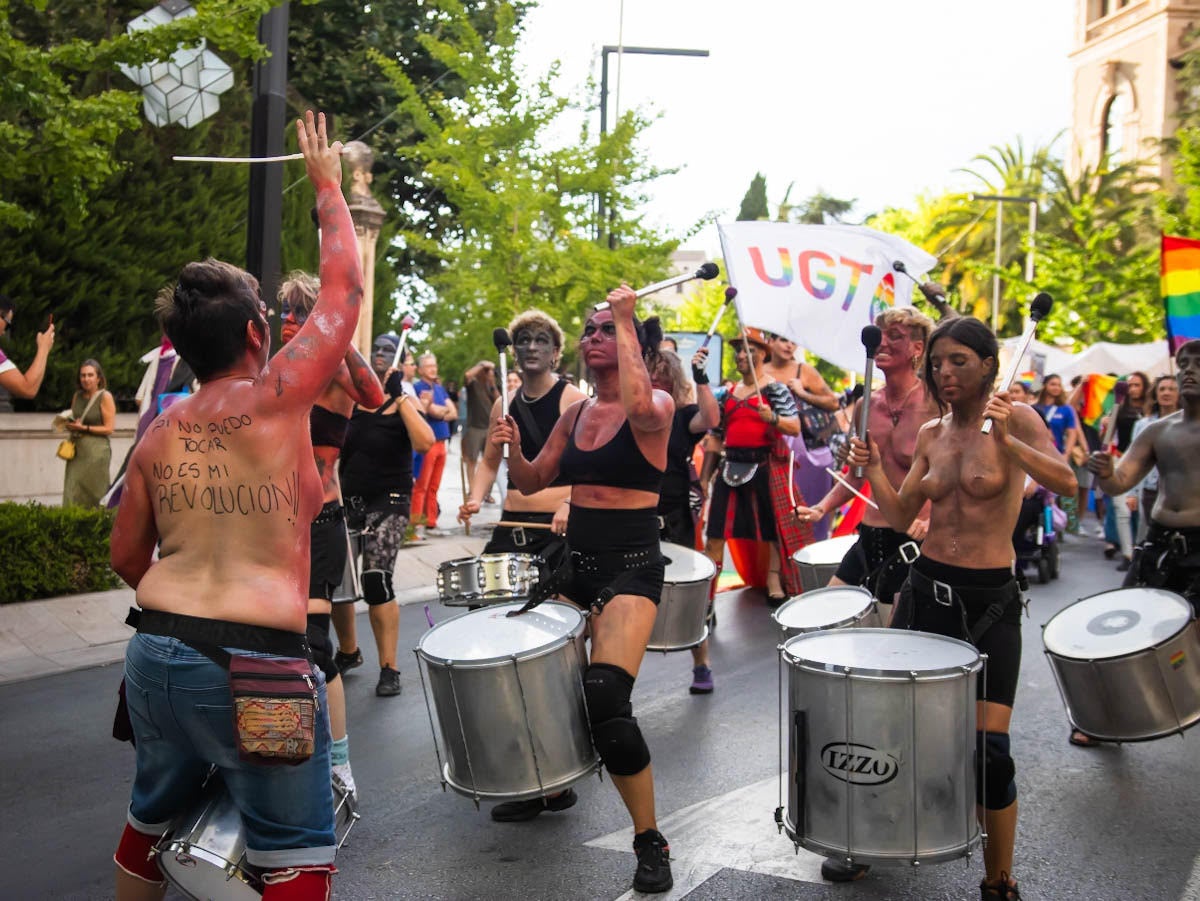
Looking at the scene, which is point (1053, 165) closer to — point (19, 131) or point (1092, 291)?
point (1092, 291)

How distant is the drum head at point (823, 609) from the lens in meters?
4.85

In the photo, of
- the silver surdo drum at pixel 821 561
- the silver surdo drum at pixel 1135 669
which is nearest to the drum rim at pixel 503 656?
the silver surdo drum at pixel 1135 669

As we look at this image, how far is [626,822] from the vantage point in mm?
4922

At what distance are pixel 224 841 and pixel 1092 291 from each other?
108 feet

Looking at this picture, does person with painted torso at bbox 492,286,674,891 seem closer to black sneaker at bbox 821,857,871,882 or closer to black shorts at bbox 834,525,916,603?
black sneaker at bbox 821,857,871,882

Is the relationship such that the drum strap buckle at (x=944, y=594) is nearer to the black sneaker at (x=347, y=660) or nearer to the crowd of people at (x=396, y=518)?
the crowd of people at (x=396, y=518)

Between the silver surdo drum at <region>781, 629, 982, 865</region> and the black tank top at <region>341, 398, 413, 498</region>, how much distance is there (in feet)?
12.9

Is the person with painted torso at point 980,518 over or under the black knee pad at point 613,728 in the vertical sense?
over

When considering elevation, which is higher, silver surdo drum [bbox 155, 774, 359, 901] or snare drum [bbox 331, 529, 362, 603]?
snare drum [bbox 331, 529, 362, 603]

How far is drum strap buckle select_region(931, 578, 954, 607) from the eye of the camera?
4.22m

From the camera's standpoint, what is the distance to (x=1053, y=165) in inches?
2044

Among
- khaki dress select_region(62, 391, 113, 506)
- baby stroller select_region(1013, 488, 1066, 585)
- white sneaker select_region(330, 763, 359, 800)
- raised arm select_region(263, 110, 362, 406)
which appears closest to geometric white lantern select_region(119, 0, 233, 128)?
khaki dress select_region(62, 391, 113, 506)

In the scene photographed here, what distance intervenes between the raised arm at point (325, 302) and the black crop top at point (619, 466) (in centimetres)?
177

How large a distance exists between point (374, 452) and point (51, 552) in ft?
9.29
